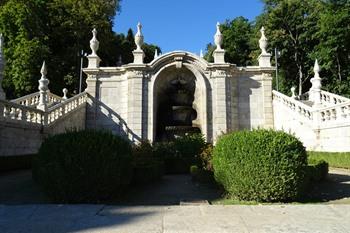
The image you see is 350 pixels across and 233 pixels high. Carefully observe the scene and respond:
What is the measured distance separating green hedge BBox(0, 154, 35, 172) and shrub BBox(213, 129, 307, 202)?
8727mm

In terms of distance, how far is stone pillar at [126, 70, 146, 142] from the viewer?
21.2 meters

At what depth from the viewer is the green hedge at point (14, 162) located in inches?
501

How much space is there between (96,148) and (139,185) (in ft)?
9.45

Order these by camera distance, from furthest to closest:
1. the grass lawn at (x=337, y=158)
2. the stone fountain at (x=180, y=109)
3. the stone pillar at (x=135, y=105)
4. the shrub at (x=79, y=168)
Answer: the stone fountain at (x=180, y=109) < the stone pillar at (x=135, y=105) < the grass lawn at (x=337, y=158) < the shrub at (x=79, y=168)

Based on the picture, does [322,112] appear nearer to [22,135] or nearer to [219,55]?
[219,55]

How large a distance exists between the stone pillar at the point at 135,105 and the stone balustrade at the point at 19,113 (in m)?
5.88

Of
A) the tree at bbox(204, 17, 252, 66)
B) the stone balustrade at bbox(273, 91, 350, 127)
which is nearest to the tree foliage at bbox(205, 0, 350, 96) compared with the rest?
the tree at bbox(204, 17, 252, 66)

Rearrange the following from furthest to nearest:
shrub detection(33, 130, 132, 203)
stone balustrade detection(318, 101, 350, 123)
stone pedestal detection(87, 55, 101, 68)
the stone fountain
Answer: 1. stone pedestal detection(87, 55, 101, 68)
2. the stone fountain
3. stone balustrade detection(318, 101, 350, 123)
4. shrub detection(33, 130, 132, 203)

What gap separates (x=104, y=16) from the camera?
120ft

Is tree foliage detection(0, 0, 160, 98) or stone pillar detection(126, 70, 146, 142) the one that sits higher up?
tree foliage detection(0, 0, 160, 98)

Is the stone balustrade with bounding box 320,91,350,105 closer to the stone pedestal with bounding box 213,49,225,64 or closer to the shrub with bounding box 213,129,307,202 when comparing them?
the stone pedestal with bounding box 213,49,225,64

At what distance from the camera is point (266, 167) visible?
7.46 meters

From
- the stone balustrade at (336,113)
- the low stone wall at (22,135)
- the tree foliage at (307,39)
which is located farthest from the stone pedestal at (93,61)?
the tree foliage at (307,39)

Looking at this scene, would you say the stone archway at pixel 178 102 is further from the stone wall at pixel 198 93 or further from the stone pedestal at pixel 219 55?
the stone pedestal at pixel 219 55
